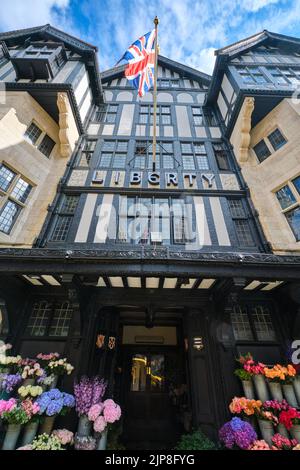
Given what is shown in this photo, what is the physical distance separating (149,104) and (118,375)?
15.8m

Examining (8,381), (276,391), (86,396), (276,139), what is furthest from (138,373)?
(276,139)

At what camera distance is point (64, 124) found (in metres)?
9.91

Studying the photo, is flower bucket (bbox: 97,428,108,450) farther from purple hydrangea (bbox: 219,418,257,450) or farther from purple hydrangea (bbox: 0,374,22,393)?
purple hydrangea (bbox: 219,418,257,450)

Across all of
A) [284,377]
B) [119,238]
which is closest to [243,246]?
[284,377]

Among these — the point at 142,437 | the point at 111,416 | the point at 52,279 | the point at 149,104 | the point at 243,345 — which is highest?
the point at 149,104

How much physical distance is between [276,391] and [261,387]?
0.35 metres

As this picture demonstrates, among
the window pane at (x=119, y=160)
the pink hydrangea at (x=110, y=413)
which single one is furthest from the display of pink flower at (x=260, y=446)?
the window pane at (x=119, y=160)

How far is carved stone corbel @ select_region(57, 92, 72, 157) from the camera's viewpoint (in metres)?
9.66

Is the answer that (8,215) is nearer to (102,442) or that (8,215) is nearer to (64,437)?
(64,437)

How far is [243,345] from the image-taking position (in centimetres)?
672

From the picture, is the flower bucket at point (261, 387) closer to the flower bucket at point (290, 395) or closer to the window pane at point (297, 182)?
the flower bucket at point (290, 395)

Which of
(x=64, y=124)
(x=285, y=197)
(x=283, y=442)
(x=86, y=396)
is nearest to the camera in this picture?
(x=283, y=442)

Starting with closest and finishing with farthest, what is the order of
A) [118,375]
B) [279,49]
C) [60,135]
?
[118,375] → [60,135] → [279,49]

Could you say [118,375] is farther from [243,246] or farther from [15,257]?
[243,246]
